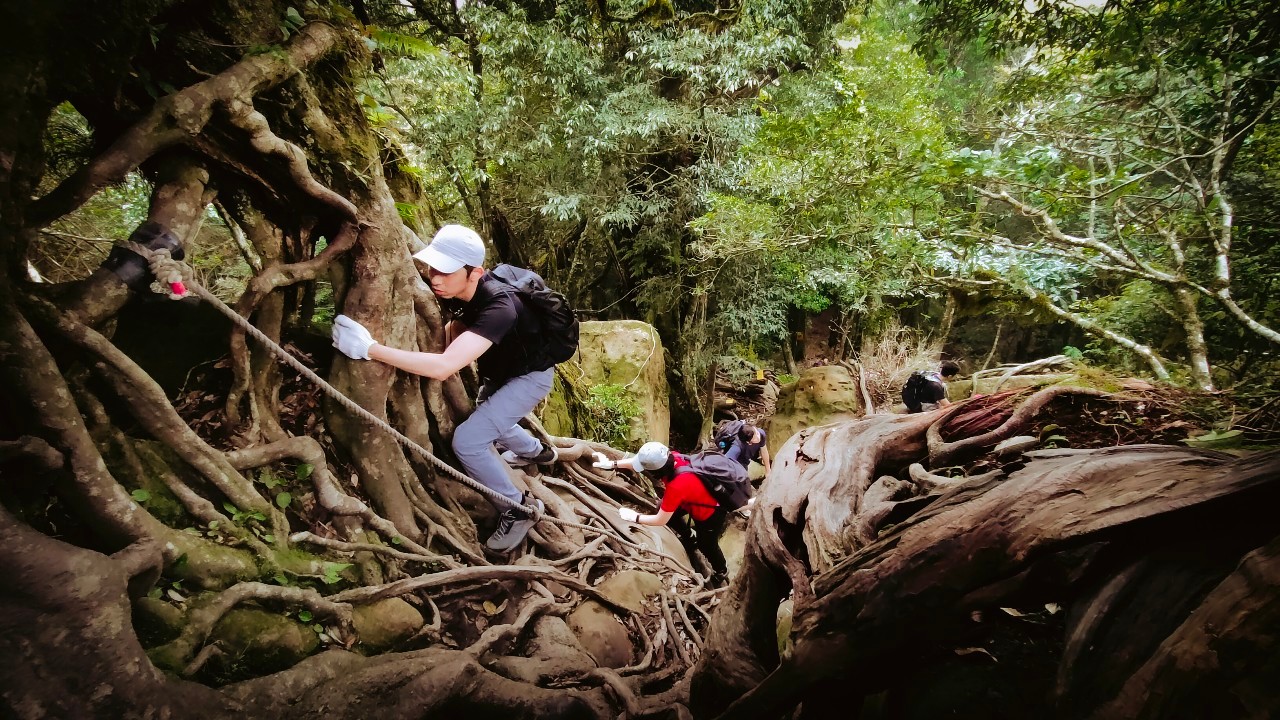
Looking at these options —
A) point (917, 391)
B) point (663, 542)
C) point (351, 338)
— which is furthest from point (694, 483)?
point (917, 391)

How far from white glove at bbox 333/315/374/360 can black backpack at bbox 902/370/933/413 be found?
5965mm

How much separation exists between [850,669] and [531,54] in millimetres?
7000

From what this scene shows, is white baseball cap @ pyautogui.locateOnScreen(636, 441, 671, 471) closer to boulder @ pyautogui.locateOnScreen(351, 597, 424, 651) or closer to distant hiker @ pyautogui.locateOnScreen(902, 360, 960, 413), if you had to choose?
boulder @ pyautogui.locateOnScreen(351, 597, 424, 651)

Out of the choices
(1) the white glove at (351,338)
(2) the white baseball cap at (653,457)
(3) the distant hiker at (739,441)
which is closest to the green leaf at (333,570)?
(1) the white glove at (351,338)

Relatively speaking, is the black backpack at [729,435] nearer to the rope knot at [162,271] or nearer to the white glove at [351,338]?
the white glove at [351,338]

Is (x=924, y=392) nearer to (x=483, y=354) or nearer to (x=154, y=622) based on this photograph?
(x=483, y=354)

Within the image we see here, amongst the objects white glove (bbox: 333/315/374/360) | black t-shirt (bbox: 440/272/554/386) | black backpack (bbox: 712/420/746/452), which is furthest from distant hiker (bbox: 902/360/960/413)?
white glove (bbox: 333/315/374/360)

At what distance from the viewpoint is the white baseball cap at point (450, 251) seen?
8.27 feet

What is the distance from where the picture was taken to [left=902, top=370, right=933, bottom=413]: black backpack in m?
6.09

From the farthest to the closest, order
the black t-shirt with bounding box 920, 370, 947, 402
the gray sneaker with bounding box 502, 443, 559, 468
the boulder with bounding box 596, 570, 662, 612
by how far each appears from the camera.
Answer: the black t-shirt with bounding box 920, 370, 947, 402
the gray sneaker with bounding box 502, 443, 559, 468
the boulder with bounding box 596, 570, 662, 612

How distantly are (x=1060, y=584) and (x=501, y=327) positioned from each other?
2.44 m

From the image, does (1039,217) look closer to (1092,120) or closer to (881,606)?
(1092,120)

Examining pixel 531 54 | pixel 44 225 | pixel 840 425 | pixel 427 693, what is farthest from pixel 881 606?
pixel 531 54

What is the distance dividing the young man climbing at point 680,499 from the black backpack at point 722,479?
46mm
